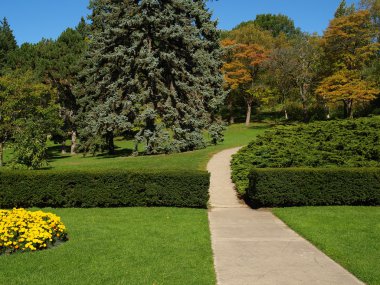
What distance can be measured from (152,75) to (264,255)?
1601cm

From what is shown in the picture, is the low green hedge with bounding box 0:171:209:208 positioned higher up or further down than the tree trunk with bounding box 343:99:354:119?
further down

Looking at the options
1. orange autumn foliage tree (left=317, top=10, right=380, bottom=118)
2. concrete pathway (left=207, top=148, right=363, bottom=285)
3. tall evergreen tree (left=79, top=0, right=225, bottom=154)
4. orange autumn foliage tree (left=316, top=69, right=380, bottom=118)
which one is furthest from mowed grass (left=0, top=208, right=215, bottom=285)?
orange autumn foliage tree (left=317, top=10, right=380, bottom=118)

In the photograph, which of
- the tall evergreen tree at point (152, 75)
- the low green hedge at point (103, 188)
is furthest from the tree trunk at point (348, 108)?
the low green hedge at point (103, 188)

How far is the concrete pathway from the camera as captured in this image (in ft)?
20.9

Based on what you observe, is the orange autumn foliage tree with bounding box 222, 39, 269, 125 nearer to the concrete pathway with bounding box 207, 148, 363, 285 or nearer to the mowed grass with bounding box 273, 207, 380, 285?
the mowed grass with bounding box 273, 207, 380, 285

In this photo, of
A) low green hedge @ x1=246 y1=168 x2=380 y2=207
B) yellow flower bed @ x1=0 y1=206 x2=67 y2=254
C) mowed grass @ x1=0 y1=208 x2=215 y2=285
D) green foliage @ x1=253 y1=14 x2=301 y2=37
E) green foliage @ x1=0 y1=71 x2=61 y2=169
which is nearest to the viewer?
mowed grass @ x1=0 y1=208 x2=215 y2=285

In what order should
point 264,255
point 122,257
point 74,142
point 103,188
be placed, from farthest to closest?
point 74,142
point 103,188
point 264,255
point 122,257

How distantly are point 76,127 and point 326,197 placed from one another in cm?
2678

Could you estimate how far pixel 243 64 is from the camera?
44.1 m

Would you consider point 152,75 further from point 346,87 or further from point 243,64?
point 243,64

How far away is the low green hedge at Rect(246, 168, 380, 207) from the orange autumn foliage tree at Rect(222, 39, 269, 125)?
30534 mm

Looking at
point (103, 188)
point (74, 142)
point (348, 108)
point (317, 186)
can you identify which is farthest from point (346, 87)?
point (103, 188)

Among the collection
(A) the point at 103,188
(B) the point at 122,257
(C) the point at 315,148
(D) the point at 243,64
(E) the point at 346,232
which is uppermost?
(D) the point at 243,64

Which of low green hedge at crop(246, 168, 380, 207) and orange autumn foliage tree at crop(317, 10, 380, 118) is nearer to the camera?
low green hedge at crop(246, 168, 380, 207)
